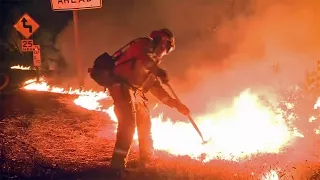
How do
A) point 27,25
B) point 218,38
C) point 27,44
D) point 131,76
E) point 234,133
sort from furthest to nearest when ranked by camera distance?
point 27,25 < point 27,44 < point 218,38 < point 234,133 < point 131,76

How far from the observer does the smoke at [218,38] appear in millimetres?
8344

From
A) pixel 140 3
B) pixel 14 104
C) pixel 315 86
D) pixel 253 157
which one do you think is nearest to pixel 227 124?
pixel 253 157

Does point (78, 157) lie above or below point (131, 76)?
below

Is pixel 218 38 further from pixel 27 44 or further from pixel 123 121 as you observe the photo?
pixel 123 121

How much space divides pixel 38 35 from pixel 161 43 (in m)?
14.4

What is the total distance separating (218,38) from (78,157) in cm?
715

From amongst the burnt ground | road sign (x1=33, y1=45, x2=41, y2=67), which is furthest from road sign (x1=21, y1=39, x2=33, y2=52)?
the burnt ground

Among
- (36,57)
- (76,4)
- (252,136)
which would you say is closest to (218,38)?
(76,4)

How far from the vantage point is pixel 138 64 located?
5.32 meters

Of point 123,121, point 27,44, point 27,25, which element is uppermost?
point 27,25

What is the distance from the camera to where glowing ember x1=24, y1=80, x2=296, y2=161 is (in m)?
6.18

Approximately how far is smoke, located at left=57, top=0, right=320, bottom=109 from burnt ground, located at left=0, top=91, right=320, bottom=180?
2577 millimetres

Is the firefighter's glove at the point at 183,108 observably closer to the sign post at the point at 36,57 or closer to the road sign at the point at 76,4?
the road sign at the point at 76,4

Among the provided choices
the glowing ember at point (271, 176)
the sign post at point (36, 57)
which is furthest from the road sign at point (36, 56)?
the glowing ember at point (271, 176)
